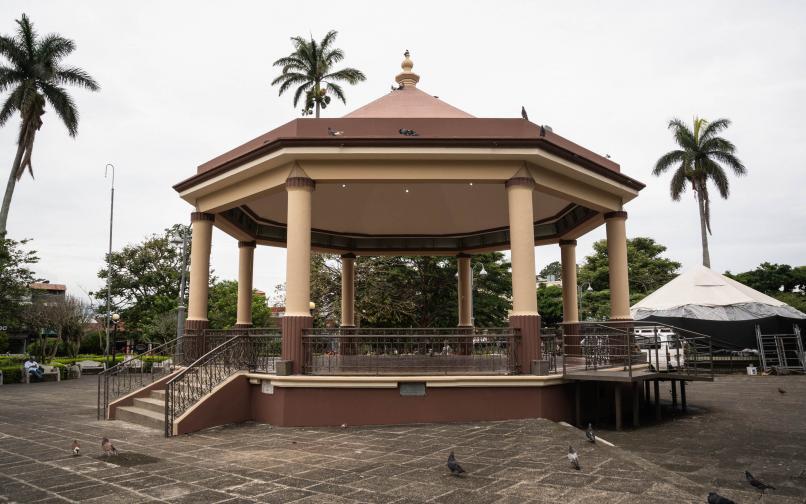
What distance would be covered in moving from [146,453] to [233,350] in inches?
133

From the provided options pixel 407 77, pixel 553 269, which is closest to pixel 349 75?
pixel 407 77

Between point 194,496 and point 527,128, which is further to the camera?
point 527,128

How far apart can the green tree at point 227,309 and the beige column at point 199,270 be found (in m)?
24.7

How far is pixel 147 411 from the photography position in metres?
10.8

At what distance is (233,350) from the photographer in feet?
36.3

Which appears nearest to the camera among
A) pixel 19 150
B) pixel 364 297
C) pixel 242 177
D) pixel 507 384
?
pixel 507 384

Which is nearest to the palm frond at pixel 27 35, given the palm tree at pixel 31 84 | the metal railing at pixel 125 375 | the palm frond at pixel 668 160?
the palm tree at pixel 31 84

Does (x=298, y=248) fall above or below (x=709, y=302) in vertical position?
above

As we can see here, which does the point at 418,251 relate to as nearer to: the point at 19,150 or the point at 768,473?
the point at 768,473

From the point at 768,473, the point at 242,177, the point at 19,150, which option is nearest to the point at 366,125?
the point at 242,177

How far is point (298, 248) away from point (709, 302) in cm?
2273

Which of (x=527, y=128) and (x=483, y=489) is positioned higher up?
(x=527, y=128)

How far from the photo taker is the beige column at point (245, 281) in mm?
15703

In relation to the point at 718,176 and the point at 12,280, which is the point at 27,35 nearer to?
the point at 12,280
